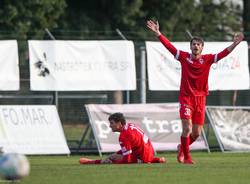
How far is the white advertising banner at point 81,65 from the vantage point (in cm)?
2197

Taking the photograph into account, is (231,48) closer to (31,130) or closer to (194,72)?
(194,72)

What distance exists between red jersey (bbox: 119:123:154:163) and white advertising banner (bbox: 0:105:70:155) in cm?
456

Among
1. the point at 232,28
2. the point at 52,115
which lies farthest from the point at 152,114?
the point at 232,28

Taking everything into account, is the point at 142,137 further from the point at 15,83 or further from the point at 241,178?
the point at 15,83

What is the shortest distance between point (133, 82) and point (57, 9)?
16530mm

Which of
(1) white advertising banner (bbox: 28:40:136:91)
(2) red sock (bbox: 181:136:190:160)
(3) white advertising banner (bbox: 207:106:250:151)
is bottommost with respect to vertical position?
(3) white advertising banner (bbox: 207:106:250:151)

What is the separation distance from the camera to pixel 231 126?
2278cm

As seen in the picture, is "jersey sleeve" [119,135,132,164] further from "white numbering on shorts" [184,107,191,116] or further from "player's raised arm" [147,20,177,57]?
"player's raised arm" [147,20,177,57]

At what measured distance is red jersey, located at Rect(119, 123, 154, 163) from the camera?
645 inches

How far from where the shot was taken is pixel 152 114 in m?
22.2

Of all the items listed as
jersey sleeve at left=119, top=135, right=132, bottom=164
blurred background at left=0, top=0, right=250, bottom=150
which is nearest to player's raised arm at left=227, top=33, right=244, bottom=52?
jersey sleeve at left=119, top=135, right=132, bottom=164

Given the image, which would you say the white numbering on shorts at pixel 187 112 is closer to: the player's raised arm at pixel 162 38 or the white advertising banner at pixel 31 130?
the player's raised arm at pixel 162 38

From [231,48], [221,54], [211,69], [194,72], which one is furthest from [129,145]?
[211,69]

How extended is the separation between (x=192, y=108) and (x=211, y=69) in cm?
668
